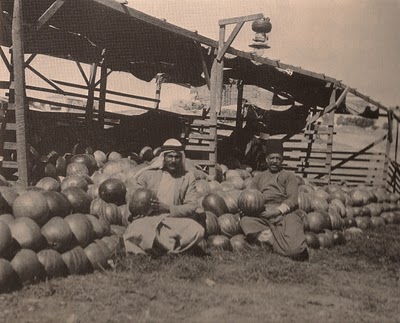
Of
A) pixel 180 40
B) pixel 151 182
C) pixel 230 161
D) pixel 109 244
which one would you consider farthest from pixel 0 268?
pixel 230 161

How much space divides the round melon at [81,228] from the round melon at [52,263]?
16.9 inches

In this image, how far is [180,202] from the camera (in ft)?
28.2

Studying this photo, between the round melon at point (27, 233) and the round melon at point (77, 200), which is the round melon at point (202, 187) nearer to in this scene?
the round melon at point (77, 200)

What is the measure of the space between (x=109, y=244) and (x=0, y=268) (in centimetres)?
186

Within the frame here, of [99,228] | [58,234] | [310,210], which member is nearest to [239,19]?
[310,210]

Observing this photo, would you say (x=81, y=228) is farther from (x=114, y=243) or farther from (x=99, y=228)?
(x=114, y=243)

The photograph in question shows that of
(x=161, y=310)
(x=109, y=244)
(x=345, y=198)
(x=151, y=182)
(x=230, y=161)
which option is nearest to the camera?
(x=161, y=310)

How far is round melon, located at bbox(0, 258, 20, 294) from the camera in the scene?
228 inches

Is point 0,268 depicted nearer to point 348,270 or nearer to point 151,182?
point 151,182

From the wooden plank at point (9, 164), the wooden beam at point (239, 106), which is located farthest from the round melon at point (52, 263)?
the wooden beam at point (239, 106)

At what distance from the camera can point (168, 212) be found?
830 centimetres

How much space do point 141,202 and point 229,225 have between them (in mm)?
1842

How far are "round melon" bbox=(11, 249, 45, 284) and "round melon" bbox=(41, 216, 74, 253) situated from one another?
0.36 metres

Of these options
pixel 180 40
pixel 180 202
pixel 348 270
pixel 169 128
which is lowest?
pixel 348 270
